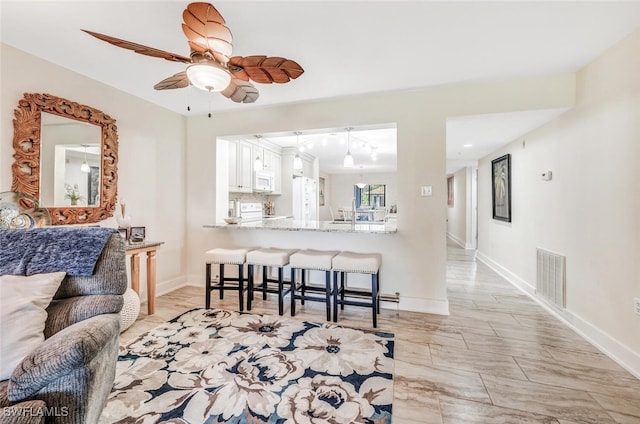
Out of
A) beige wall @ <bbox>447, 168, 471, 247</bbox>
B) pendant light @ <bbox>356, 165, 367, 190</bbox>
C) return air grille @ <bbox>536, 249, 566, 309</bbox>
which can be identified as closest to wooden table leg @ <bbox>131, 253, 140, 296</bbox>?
return air grille @ <bbox>536, 249, 566, 309</bbox>

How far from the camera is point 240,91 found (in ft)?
6.95

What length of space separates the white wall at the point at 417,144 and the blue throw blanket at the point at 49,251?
220cm

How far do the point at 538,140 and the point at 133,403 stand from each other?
4618 mm

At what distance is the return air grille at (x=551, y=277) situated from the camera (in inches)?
111

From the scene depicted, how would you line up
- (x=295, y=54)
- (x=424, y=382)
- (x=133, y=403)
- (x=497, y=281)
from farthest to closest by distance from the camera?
(x=497, y=281), (x=295, y=54), (x=424, y=382), (x=133, y=403)

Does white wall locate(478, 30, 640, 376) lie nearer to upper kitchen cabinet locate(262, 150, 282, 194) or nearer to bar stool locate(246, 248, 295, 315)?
bar stool locate(246, 248, 295, 315)

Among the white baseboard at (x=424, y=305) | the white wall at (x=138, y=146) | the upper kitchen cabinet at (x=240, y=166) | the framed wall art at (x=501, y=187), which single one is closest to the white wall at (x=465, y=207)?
the framed wall art at (x=501, y=187)

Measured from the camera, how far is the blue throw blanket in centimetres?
135

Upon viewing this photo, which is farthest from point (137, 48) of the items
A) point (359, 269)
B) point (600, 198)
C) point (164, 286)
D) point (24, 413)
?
point (600, 198)

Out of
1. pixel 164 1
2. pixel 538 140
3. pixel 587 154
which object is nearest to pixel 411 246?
pixel 587 154

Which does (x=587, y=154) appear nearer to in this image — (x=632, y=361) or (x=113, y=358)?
(x=632, y=361)

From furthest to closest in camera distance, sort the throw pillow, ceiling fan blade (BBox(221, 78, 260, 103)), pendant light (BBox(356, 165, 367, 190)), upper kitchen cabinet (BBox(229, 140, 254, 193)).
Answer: pendant light (BBox(356, 165, 367, 190)) < upper kitchen cabinet (BBox(229, 140, 254, 193)) < ceiling fan blade (BBox(221, 78, 260, 103)) < the throw pillow

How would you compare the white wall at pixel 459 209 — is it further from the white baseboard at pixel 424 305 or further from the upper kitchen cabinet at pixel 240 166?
the upper kitchen cabinet at pixel 240 166

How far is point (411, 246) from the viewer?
3.04 metres
